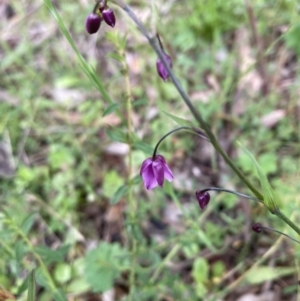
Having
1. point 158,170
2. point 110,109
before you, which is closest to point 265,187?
point 158,170

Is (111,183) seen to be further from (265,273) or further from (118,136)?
(118,136)

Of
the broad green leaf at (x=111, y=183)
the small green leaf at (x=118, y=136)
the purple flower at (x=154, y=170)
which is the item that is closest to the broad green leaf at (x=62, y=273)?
the broad green leaf at (x=111, y=183)

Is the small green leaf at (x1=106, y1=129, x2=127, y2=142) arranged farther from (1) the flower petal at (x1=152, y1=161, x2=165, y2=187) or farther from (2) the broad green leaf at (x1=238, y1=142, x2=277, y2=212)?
(2) the broad green leaf at (x1=238, y1=142, x2=277, y2=212)

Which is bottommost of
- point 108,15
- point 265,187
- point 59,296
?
point 59,296

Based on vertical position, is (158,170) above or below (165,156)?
above

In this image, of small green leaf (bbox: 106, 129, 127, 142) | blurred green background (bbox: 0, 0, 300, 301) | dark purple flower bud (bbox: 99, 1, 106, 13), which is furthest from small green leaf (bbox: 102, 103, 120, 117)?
blurred green background (bbox: 0, 0, 300, 301)

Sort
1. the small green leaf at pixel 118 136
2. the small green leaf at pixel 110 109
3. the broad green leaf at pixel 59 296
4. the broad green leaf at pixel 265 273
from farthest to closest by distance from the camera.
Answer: the broad green leaf at pixel 265 273, the broad green leaf at pixel 59 296, the small green leaf at pixel 118 136, the small green leaf at pixel 110 109

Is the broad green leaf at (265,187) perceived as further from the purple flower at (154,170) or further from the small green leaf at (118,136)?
the small green leaf at (118,136)

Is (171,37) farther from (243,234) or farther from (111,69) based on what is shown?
(243,234)

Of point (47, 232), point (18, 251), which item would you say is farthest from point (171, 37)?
point (18, 251)
